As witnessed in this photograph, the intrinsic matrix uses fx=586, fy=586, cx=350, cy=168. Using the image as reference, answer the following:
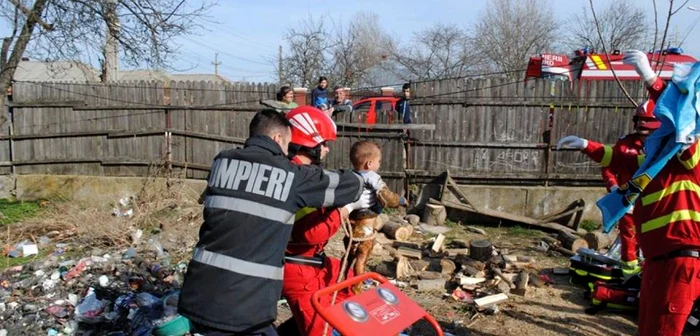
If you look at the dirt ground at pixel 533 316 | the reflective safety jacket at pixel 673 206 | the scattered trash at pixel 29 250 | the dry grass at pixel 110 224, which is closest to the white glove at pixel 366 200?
the dirt ground at pixel 533 316

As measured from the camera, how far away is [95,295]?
561cm

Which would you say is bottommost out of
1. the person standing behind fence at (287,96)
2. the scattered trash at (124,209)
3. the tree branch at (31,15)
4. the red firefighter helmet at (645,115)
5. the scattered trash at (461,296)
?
the scattered trash at (461,296)

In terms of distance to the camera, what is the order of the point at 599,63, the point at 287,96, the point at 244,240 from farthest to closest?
the point at 599,63 < the point at 287,96 < the point at 244,240

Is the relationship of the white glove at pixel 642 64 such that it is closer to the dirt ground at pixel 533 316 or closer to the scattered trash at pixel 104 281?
the dirt ground at pixel 533 316

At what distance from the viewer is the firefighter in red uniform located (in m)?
3.53

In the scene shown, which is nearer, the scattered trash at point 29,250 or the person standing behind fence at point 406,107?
the scattered trash at point 29,250

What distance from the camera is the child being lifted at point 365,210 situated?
4250mm

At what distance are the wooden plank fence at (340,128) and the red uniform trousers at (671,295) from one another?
263 inches

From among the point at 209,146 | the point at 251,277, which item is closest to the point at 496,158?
the point at 209,146

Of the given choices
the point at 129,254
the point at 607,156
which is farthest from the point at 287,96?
the point at 607,156

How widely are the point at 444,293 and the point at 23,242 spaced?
18.7 feet

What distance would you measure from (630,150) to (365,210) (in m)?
3.58

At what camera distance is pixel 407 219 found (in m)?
9.79

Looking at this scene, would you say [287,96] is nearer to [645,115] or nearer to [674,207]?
[645,115]
